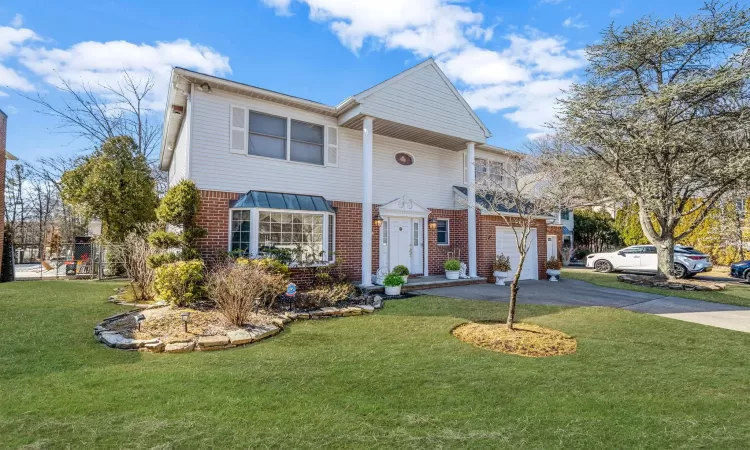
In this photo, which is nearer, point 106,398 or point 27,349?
point 106,398

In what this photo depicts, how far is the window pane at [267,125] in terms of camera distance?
10211 millimetres

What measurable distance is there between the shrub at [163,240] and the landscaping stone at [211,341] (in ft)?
12.7

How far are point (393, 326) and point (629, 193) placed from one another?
11818 mm

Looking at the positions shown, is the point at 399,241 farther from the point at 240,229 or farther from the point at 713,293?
the point at 713,293

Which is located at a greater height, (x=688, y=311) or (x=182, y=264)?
(x=182, y=264)

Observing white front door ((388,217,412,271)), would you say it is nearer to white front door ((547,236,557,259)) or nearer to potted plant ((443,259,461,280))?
potted plant ((443,259,461,280))

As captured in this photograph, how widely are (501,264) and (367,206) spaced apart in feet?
19.3

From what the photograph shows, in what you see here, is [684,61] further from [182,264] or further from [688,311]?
[182,264]

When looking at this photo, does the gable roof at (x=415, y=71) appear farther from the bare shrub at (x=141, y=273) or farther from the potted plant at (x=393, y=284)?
the bare shrub at (x=141, y=273)

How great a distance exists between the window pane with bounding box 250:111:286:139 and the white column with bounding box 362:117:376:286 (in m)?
2.51

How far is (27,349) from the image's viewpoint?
5.06m

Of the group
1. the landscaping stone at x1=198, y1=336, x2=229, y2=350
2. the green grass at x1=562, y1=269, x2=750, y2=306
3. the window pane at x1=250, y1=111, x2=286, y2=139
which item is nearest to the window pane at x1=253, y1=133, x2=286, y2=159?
the window pane at x1=250, y1=111, x2=286, y2=139

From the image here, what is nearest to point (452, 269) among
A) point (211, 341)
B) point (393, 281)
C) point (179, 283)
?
point (393, 281)

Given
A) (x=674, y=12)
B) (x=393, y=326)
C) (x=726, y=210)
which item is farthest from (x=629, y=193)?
(x=393, y=326)
